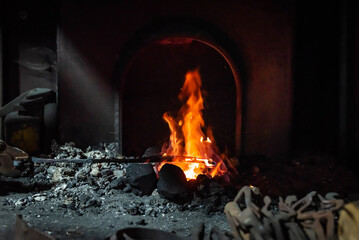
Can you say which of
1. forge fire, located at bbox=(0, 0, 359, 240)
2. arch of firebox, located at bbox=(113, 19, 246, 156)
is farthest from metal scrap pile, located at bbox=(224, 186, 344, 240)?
arch of firebox, located at bbox=(113, 19, 246, 156)

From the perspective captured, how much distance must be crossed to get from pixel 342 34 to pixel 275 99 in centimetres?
125

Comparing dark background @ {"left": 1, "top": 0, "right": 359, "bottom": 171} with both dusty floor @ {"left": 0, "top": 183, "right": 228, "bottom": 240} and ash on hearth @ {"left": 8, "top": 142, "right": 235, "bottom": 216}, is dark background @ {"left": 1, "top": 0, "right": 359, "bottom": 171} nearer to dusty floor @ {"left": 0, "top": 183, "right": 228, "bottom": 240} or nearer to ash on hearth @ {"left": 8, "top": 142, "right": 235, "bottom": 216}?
ash on hearth @ {"left": 8, "top": 142, "right": 235, "bottom": 216}

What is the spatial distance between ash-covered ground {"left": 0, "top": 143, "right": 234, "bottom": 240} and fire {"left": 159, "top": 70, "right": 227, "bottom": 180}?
530 mm

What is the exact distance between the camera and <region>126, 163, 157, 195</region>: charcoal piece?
4832mm

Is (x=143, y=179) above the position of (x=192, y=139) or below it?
below

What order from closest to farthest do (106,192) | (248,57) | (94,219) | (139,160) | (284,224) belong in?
(284,224) < (94,219) < (106,192) < (139,160) < (248,57)

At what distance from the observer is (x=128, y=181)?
4965 millimetres

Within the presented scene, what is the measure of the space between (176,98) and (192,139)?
86 cm

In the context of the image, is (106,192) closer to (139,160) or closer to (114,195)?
(114,195)

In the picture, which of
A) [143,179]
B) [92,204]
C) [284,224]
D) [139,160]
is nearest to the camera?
[284,224]

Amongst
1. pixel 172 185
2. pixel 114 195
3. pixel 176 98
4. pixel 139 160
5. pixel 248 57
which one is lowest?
pixel 114 195

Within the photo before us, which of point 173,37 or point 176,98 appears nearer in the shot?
point 173,37

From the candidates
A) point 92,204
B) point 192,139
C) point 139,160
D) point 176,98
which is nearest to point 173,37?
point 176,98

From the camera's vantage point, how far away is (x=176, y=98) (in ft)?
20.6
